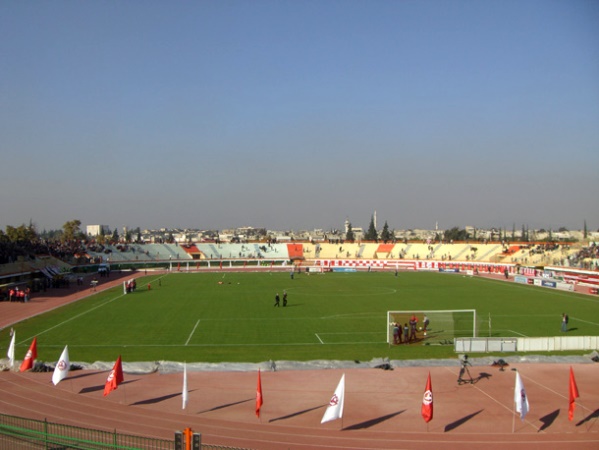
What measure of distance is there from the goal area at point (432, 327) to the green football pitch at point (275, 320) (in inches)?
7.0

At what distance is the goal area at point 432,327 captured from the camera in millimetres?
26938

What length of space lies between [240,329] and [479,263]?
59.2 metres

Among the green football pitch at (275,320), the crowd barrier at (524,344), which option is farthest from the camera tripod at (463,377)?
the crowd barrier at (524,344)

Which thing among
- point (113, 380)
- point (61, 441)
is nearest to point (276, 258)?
point (113, 380)

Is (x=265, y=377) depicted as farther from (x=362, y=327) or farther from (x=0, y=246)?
(x=0, y=246)

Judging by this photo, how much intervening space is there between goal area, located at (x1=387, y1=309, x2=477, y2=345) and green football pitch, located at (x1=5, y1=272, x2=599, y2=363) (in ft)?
0.58

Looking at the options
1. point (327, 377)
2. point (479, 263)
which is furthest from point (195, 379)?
point (479, 263)

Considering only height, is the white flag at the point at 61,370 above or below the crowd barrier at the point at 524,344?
above

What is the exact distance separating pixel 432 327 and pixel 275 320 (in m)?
10.2

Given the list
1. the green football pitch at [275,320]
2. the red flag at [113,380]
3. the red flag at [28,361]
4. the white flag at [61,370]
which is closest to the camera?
the red flag at [113,380]

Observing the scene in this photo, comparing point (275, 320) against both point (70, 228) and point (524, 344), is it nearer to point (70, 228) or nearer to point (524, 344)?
point (524, 344)

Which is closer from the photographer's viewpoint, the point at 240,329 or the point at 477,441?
the point at 477,441

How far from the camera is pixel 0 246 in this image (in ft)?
200

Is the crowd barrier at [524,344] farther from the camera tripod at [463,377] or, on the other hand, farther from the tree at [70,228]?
the tree at [70,228]
